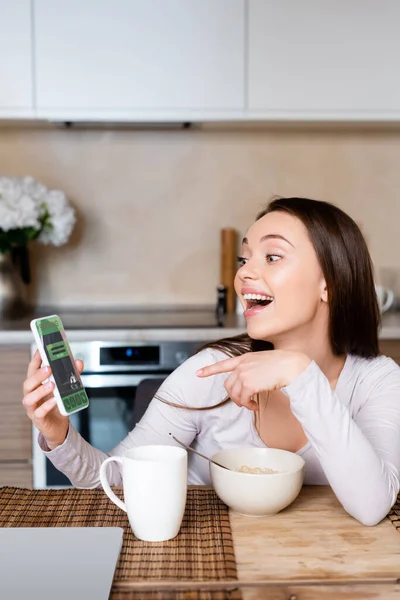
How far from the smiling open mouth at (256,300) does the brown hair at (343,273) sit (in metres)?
0.12

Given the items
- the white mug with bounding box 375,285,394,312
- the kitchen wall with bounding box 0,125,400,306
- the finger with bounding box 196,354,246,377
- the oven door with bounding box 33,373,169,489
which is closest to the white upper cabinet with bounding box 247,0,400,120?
the kitchen wall with bounding box 0,125,400,306

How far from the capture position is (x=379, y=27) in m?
2.44

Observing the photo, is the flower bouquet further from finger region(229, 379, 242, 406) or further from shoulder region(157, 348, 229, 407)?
finger region(229, 379, 242, 406)

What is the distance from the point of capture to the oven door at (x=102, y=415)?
2.27 meters

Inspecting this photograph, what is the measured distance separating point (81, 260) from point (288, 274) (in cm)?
167

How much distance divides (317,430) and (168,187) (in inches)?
74.6

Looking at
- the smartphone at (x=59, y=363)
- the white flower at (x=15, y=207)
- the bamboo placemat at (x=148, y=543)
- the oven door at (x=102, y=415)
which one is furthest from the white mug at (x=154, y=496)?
the white flower at (x=15, y=207)

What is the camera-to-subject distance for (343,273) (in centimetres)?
130

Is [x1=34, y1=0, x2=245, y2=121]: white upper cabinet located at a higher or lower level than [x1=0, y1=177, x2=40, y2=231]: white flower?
higher

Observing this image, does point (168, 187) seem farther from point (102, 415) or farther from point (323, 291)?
point (323, 291)

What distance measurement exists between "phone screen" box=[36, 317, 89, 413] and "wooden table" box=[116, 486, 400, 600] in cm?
26

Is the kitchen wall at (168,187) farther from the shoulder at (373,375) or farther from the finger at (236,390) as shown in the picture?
the finger at (236,390)

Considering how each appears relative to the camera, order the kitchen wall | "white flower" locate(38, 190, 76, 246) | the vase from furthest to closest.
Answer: the kitchen wall
the vase
"white flower" locate(38, 190, 76, 246)

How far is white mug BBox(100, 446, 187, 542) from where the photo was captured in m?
0.88
